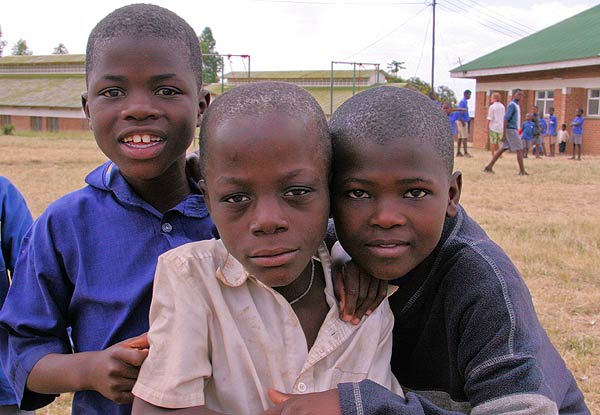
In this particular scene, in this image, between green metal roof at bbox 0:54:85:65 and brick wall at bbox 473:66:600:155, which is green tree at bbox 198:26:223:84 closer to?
green metal roof at bbox 0:54:85:65

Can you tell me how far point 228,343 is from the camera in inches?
52.9

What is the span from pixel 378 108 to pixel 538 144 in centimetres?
1770

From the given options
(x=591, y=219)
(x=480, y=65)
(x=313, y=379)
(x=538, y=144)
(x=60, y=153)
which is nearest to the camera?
(x=313, y=379)

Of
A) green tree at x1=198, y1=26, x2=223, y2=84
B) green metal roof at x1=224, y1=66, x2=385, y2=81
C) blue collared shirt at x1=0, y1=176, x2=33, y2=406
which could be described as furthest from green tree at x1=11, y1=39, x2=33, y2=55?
blue collared shirt at x1=0, y1=176, x2=33, y2=406

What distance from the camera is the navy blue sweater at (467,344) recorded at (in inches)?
51.9

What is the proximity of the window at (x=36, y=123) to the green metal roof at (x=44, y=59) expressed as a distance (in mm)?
3690

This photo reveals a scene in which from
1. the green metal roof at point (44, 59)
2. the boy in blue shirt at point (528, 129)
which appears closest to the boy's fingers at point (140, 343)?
the boy in blue shirt at point (528, 129)

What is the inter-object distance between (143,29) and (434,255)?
0.91 m

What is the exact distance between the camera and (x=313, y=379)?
1.40 m

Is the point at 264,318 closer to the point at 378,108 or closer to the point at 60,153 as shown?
the point at 378,108

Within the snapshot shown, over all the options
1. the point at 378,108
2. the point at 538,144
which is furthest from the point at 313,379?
the point at 538,144

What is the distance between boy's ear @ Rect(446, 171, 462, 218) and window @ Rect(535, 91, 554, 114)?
70.7ft

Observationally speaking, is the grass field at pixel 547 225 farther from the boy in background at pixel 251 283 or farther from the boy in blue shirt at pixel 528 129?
the boy in blue shirt at pixel 528 129

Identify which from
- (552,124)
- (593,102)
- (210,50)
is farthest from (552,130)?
(210,50)
